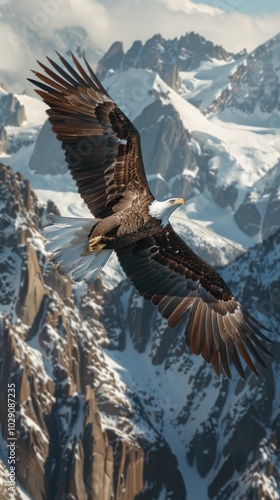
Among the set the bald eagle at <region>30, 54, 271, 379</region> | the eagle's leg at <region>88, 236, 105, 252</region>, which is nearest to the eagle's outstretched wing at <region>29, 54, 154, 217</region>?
the bald eagle at <region>30, 54, 271, 379</region>

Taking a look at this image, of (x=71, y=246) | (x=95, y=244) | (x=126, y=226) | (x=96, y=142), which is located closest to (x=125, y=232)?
(x=126, y=226)

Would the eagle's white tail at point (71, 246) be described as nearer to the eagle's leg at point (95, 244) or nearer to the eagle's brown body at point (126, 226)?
the eagle's leg at point (95, 244)

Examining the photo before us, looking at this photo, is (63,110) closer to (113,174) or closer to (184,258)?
(113,174)

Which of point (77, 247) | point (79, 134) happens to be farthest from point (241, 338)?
point (79, 134)

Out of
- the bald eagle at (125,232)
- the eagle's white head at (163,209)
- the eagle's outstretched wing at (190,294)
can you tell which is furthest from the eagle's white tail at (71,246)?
the eagle's outstretched wing at (190,294)

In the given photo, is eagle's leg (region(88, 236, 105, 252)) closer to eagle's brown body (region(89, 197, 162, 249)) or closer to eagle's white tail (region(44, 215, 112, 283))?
eagle's brown body (region(89, 197, 162, 249))

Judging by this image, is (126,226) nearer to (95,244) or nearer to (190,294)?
(95,244)
